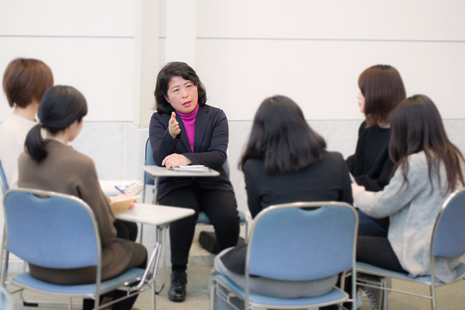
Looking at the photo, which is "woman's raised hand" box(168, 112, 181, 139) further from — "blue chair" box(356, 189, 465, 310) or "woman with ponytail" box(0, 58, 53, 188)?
"blue chair" box(356, 189, 465, 310)

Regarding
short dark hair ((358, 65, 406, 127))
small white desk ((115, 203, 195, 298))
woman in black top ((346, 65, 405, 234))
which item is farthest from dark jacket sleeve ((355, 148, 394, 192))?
small white desk ((115, 203, 195, 298))

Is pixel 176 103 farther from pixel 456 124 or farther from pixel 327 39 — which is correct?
pixel 456 124

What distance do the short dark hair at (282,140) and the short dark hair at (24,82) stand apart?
1.21 metres

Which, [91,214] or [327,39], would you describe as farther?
[327,39]

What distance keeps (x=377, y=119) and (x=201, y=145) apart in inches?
43.1

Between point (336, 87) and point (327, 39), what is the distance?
0.41 meters

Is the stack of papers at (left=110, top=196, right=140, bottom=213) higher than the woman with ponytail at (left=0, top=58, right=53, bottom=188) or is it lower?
lower

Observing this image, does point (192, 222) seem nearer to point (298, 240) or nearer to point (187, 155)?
point (187, 155)

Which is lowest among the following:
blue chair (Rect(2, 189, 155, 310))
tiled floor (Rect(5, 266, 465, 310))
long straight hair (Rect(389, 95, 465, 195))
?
tiled floor (Rect(5, 266, 465, 310))

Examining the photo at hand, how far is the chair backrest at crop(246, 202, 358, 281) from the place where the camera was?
1.47 metres

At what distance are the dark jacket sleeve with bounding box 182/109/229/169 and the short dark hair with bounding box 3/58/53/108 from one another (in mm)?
894

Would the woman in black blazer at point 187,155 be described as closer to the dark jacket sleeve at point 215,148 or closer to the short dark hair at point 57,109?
the dark jacket sleeve at point 215,148

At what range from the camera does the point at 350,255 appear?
161 centimetres

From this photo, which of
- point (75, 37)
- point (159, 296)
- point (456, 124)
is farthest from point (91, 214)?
point (456, 124)
